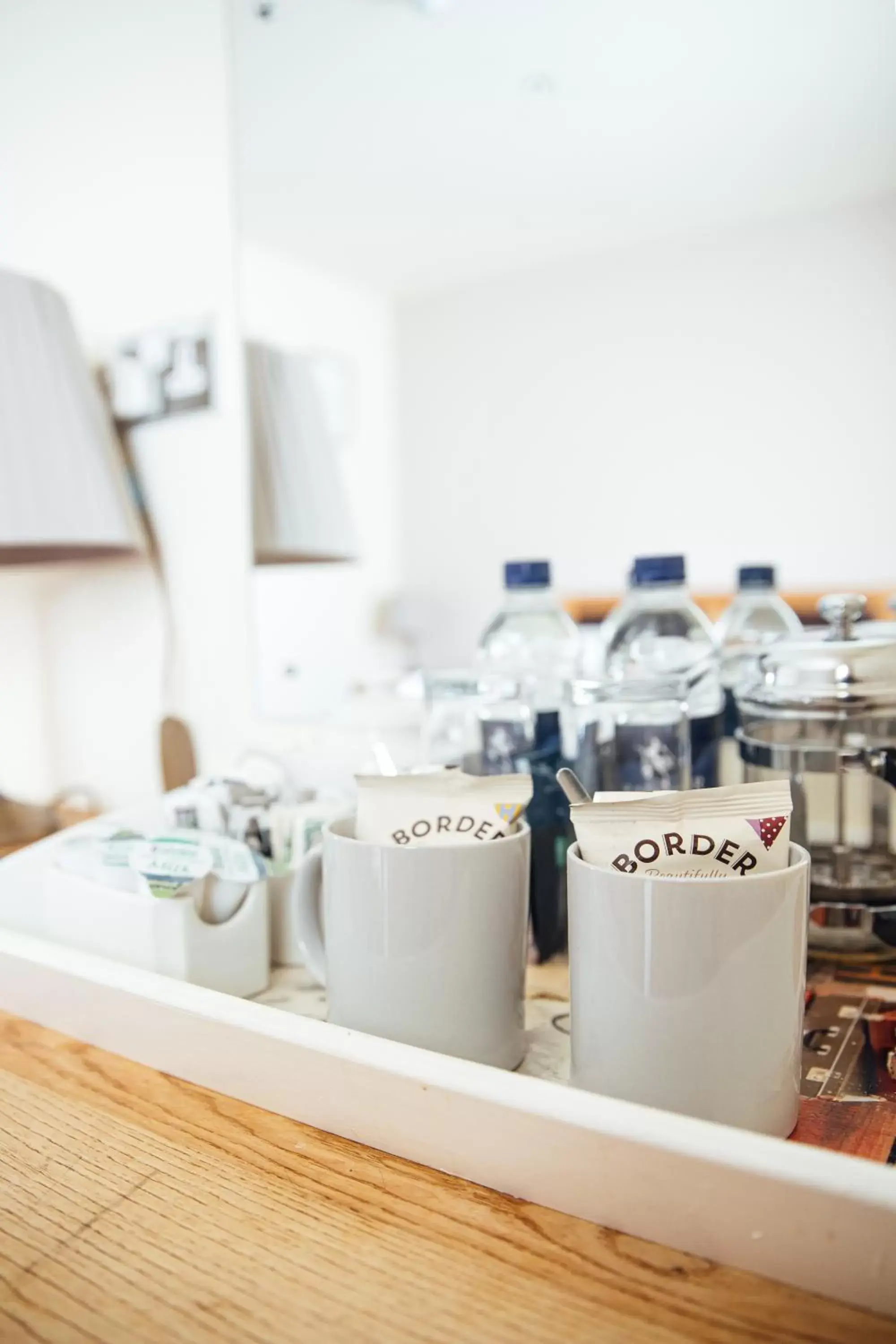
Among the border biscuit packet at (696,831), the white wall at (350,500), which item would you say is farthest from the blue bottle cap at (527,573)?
the border biscuit packet at (696,831)

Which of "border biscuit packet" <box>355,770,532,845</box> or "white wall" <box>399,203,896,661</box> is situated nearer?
"border biscuit packet" <box>355,770,532,845</box>

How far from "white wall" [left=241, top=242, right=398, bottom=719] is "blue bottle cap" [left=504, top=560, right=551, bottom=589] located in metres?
0.28

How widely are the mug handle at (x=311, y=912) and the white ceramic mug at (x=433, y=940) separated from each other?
6 cm

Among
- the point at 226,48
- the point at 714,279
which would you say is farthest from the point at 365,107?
the point at 714,279

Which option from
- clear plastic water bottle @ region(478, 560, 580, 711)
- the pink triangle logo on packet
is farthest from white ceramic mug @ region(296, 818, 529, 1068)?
clear plastic water bottle @ region(478, 560, 580, 711)

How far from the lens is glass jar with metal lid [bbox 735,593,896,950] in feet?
2.22

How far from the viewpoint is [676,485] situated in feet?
3.12

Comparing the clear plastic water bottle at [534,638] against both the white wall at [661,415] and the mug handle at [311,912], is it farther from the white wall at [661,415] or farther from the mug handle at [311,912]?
the mug handle at [311,912]

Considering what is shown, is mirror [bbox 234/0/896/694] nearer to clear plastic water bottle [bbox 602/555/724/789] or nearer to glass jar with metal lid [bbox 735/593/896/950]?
clear plastic water bottle [bbox 602/555/724/789]

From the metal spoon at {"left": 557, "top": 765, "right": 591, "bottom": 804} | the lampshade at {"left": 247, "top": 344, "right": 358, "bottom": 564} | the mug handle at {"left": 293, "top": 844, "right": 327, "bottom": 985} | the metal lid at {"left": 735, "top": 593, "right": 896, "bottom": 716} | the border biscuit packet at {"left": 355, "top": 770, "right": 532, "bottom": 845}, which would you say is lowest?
the mug handle at {"left": 293, "top": 844, "right": 327, "bottom": 985}

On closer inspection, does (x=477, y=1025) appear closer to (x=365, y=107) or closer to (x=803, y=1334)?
(x=803, y=1334)

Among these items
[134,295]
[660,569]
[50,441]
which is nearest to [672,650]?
[660,569]

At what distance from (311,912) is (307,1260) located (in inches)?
9.3

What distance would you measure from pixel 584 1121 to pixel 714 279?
0.79 metres
